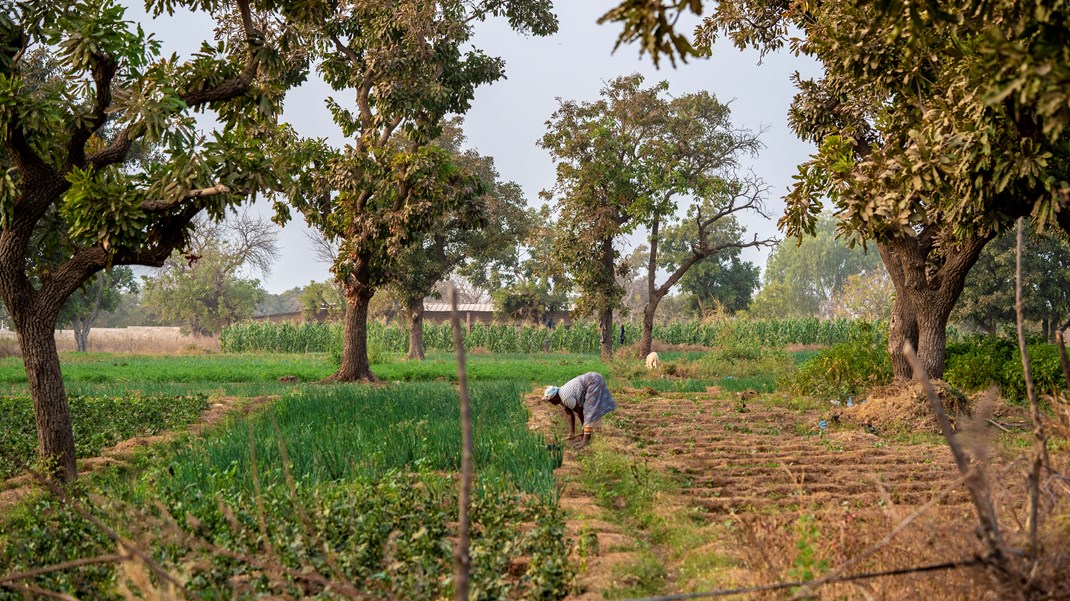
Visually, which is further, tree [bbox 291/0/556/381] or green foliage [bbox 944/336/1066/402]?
tree [bbox 291/0/556/381]

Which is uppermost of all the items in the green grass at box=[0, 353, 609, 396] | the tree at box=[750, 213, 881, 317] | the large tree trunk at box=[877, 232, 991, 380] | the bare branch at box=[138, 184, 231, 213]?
the tree at box=[750, 213, 881, 317]

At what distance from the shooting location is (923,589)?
171 inches

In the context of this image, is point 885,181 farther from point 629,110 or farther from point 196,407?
point 629,110

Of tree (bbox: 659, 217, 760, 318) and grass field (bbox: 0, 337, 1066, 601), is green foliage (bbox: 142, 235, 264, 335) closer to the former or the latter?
tree (bbox: 659, 217, 760, 318)

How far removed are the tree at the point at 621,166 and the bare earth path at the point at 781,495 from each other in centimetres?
1398

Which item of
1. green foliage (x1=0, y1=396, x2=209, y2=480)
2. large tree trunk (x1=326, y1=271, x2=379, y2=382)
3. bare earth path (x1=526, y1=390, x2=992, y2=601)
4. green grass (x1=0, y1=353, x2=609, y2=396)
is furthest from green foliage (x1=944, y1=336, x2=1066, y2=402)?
green foliage (x1=0, y1=396, x2=209, y2=480)

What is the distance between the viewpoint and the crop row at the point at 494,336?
43.9 meters

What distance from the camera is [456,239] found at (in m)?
36.5

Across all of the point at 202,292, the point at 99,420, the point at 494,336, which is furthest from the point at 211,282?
the point at 99,420

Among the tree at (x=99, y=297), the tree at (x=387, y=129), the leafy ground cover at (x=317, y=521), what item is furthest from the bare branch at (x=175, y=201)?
the tree at (x=99, y=297)

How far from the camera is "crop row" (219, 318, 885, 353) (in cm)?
4391

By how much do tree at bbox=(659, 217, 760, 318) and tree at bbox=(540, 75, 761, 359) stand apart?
74.0 feet

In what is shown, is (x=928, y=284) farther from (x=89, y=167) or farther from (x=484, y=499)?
(x=89, y=167)

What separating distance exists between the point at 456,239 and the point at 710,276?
2696 centimetres
